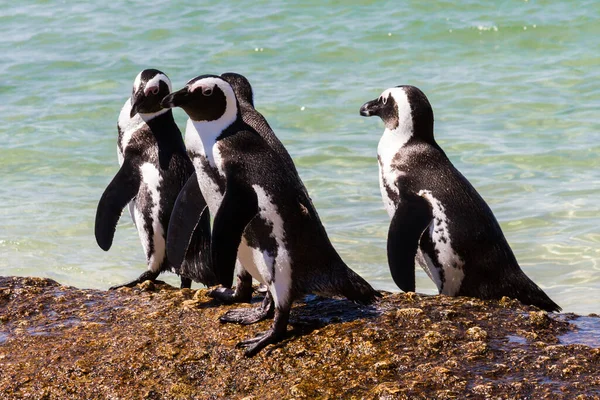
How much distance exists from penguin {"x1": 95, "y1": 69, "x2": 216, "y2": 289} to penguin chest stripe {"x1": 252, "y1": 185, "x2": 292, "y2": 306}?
44.9 inches

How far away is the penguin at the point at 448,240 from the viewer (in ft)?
14.8

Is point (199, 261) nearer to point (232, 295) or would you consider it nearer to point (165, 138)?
point (232, 295)

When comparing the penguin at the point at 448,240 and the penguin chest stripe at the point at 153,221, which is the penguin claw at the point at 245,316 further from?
the penguin chest stripe at the point at 153,221

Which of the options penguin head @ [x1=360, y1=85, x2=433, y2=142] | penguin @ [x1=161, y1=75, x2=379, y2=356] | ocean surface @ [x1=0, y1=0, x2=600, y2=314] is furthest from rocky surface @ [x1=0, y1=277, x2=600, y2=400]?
ocean surface @ [x1=0, y1=0, x2=600, y2=314]

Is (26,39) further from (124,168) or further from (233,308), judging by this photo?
(233,308)

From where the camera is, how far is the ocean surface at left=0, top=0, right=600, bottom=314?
676cm

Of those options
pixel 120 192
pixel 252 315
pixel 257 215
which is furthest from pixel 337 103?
pixel 257 215

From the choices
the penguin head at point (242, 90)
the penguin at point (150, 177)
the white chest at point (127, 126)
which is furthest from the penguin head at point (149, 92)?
the penguin head at point (242, 90)

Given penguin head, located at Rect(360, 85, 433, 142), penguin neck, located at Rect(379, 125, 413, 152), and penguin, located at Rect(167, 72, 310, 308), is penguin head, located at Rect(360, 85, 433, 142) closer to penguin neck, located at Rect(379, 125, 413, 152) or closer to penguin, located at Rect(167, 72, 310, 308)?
penguin neck, located at Rect(379, 125, 413, 152)

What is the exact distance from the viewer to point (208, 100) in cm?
373

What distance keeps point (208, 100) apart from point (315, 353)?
0.98 m

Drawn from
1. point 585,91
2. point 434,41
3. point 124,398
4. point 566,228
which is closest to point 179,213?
point 124,398

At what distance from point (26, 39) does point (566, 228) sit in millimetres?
9079

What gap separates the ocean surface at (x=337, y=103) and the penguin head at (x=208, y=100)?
2.53 meters
